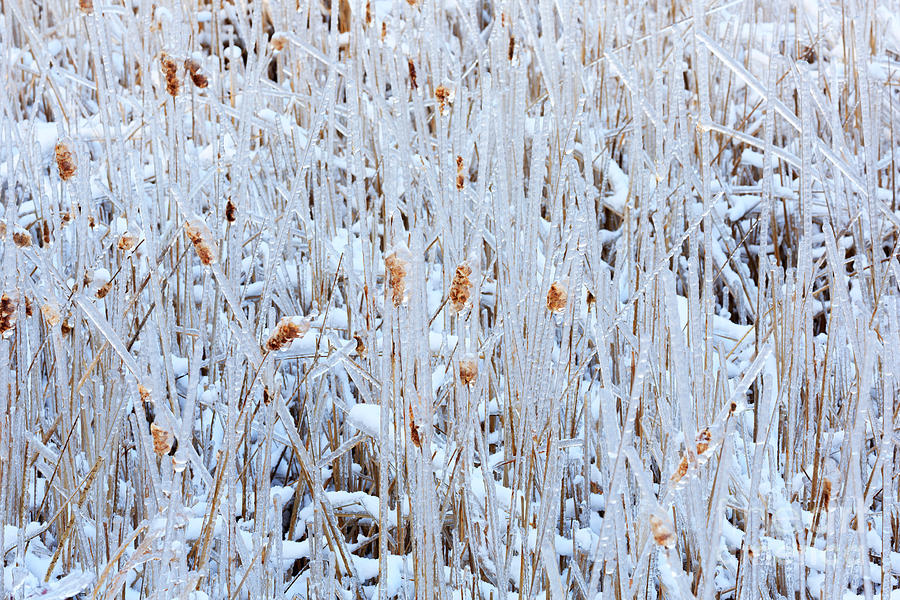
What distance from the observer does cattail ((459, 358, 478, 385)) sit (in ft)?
2.51

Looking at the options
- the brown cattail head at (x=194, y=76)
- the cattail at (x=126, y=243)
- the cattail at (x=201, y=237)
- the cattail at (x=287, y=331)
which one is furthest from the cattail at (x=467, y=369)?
the brown cattail head at (x=194, y=76)

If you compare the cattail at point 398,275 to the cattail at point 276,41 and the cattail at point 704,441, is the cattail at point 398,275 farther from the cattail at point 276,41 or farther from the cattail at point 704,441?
the cattail at point 276,41

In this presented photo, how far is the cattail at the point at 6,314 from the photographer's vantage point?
0.77 meters

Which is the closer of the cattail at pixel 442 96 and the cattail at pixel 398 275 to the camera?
the cattail at pixel 398 275

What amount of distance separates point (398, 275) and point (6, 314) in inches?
15.8

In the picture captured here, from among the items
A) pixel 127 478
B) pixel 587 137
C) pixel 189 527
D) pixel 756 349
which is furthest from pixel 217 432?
pixel 756 349

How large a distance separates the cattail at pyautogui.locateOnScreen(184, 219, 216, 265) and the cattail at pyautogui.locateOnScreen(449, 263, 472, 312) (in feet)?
0.78

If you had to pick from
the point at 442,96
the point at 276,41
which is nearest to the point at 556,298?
the point at 442,96

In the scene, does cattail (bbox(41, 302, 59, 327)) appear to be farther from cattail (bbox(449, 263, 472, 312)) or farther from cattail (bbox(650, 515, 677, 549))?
cattail (bbox(650, 515, 677, 549))

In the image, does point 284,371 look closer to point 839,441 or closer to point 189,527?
point 189,527

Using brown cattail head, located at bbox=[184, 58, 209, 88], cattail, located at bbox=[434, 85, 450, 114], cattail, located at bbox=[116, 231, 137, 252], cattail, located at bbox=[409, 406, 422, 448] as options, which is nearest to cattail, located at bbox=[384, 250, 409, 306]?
cattail, located at bbox=[409, 406, 422, 448]

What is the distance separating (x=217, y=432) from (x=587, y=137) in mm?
706

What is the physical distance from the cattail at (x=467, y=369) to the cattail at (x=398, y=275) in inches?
4.0

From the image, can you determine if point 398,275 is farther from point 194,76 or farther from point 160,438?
point 194,76
